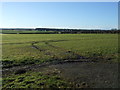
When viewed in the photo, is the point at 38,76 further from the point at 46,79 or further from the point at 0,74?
the point at 0,74

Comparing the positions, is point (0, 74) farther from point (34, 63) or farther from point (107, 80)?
point (107, 80)

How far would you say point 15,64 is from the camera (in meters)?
A: 18.7

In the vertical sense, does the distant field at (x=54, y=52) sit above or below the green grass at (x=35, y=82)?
above

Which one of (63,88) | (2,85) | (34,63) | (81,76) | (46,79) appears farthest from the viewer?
(34,63)

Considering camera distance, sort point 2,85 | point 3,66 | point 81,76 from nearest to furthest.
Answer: point 2,85, point 81,76, point 3,66

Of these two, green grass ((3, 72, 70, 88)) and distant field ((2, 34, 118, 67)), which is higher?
distant field ((2, 34, 118, 67))

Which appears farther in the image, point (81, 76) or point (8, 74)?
point (8, 74)

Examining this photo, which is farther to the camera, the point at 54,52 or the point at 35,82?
the point at 54,52

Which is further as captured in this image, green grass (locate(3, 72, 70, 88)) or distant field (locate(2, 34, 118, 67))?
distant field (locate(2, 34, 118, 67))

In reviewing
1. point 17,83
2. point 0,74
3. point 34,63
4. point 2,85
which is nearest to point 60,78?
point 17,83

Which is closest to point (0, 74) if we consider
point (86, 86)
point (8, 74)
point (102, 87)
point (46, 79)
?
point (8, 74)

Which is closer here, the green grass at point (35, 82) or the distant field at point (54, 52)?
the green grass at point (35, 82)

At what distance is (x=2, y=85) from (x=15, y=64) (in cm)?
683

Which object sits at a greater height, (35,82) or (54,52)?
(54,52)
